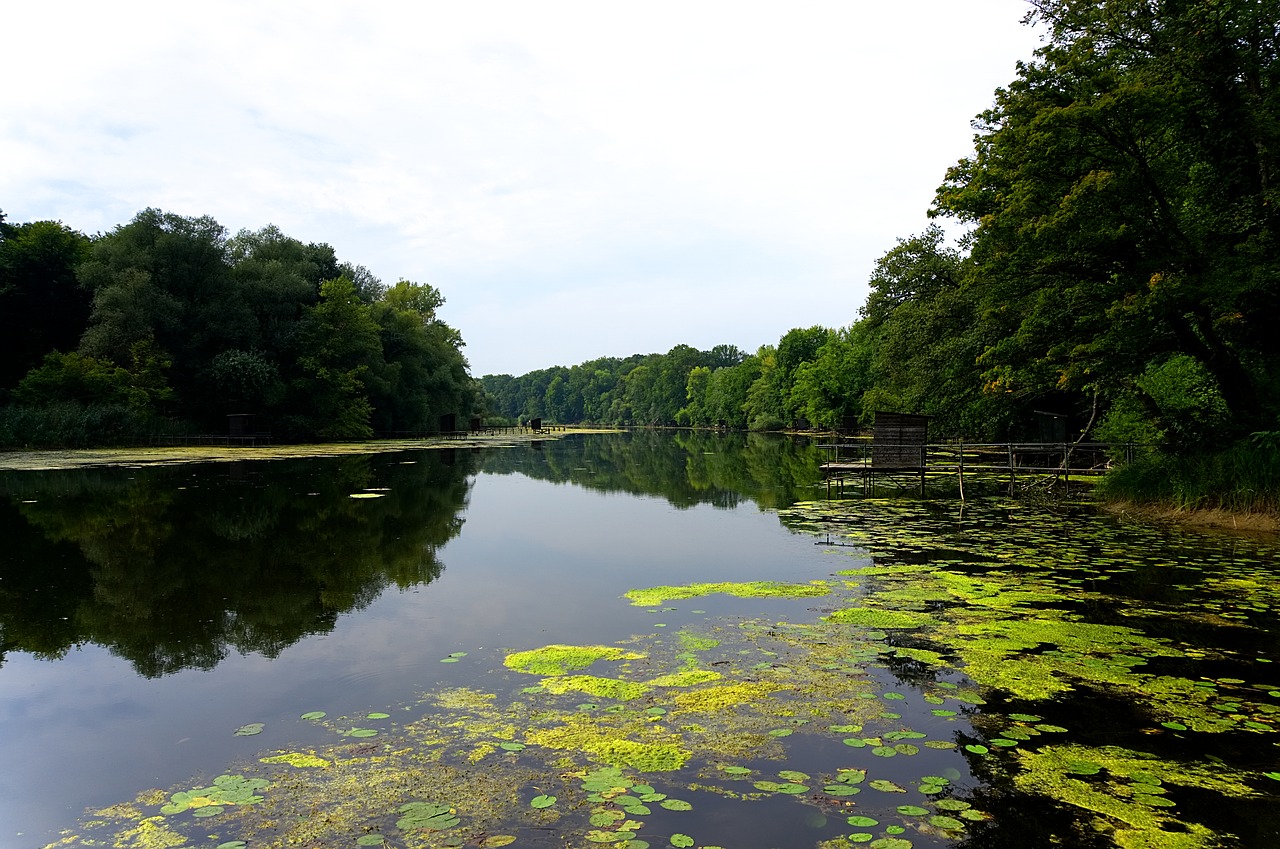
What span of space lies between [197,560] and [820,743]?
35.9 ft

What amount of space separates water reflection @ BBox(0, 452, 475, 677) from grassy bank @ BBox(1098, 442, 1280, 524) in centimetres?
1642

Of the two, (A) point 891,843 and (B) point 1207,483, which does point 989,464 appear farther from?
(A) point 891,843

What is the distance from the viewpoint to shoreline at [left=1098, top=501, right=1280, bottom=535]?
594 inches

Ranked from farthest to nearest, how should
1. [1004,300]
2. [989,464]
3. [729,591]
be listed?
[989,464] → [1004,300] → [729,591]

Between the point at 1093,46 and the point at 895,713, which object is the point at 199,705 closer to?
the point at 895,713

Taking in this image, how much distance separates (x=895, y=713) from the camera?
5941mm

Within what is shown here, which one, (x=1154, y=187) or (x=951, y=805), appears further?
(x=1154, y=187)

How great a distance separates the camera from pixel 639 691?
21.1 ft

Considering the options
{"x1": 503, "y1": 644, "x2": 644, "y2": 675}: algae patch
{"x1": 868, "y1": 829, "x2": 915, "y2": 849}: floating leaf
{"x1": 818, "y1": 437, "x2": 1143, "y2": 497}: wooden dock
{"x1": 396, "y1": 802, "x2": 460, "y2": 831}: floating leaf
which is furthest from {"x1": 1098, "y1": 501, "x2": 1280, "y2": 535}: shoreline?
{"x1": 396, "y1": 802, "x2": 460, "y2": 831}: floating leaf

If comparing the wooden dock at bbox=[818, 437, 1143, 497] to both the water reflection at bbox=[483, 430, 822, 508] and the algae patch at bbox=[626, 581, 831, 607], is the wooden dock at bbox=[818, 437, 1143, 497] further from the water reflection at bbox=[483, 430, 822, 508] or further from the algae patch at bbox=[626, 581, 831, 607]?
the algae patch at bbox=[626, 581, 831, 607]

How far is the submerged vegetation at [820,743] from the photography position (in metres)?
4.26

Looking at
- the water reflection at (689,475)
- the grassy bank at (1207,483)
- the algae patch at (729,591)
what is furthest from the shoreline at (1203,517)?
the algae patch at (729,591)

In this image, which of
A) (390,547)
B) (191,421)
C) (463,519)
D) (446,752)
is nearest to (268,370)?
(191,421)

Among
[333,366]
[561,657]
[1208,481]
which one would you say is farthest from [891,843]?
[333,366]
